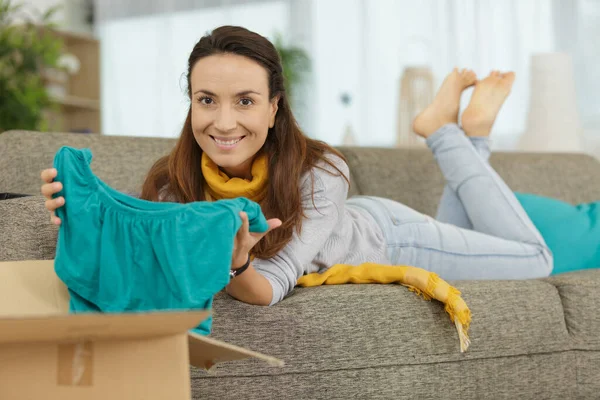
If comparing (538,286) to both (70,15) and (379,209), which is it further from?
(70,15)

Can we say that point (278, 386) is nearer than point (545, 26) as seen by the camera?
Yes

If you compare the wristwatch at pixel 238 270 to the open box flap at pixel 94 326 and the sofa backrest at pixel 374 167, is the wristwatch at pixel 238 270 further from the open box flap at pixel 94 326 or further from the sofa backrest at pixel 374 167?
the sofa backrest at pixel 374 167

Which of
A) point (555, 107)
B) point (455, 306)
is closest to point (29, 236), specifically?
point (455, 306)

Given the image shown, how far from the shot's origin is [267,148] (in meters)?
1.51

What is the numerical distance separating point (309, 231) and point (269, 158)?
0.17 m

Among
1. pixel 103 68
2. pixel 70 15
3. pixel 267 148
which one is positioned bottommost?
pixel 267 148

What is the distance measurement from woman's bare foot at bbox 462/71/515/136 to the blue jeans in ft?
0.14

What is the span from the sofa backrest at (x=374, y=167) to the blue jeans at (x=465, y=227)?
0.68 ft

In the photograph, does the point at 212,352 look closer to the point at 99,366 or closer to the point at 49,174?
the point at 99,366

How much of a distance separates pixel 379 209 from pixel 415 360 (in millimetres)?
532

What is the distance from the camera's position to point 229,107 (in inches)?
53.9

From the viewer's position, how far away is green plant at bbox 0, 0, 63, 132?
4062 millimetres

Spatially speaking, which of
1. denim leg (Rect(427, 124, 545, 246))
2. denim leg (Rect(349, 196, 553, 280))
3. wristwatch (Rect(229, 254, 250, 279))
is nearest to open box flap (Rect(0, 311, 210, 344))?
wristwatch (Rect(229, 254, 250, 279))

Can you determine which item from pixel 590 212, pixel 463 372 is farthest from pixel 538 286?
pixel 590 212
